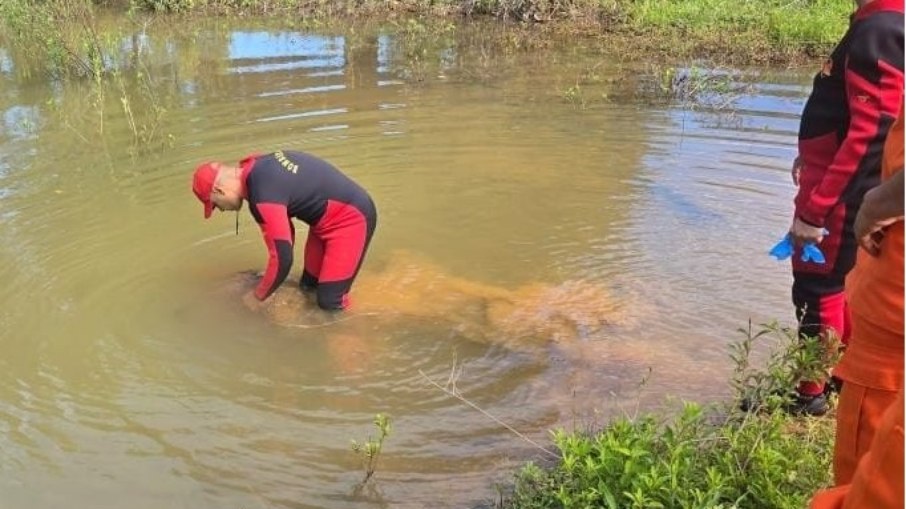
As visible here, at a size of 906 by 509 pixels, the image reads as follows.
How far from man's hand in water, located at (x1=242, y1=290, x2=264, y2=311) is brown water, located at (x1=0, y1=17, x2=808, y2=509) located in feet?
0.26

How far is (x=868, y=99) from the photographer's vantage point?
9.09 ft

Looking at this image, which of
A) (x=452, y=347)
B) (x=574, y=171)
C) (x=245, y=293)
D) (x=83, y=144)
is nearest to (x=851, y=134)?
(x=452, y=347)

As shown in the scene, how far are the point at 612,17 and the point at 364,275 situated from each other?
8.93 meters

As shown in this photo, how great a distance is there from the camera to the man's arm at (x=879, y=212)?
1836mm

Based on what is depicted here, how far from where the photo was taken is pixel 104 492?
3430 millimetres

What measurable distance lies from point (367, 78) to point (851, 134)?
7.88 m

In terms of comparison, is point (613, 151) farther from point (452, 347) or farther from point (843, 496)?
point (843, 496)

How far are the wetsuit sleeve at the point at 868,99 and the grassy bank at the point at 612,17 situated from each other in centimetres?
801

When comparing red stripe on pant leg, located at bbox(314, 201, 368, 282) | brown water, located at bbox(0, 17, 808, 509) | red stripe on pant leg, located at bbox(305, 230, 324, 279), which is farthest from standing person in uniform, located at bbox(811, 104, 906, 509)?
red stripe on pant leg, located at bbox(305, 230, 324, 279)

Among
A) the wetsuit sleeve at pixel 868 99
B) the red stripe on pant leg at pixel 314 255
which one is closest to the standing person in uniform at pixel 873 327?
the wetsuit sleeve at pixel 868 99

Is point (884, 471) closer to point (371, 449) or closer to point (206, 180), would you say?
point (371, 449)

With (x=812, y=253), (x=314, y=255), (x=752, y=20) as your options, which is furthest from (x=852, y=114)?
(x=752, y=20)

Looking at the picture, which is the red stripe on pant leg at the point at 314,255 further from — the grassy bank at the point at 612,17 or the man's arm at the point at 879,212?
the grassy bank at the point at 612,17

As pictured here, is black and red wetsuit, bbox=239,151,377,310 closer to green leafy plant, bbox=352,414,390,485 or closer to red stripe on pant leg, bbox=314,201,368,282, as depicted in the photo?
red stripe on pant leg, bbox=314,201,368,282
